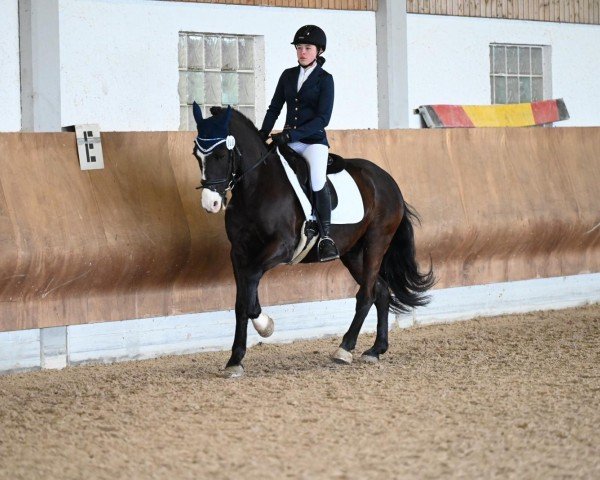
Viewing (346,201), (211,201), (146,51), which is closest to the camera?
(211,201)

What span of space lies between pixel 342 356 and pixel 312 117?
Result: 1.70 metres

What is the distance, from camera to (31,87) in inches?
447

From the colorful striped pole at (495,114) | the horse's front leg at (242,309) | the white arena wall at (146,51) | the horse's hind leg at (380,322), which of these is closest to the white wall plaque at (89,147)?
the horse's front leg at (242,309)

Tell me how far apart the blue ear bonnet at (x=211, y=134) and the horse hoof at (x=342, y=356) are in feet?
5.80

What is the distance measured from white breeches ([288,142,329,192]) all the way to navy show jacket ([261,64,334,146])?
0.05m

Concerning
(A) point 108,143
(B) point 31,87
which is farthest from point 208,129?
(B) point 31,87

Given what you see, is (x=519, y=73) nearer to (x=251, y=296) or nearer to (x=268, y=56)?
(x=268, y=56)

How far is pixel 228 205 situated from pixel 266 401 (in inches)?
61.0

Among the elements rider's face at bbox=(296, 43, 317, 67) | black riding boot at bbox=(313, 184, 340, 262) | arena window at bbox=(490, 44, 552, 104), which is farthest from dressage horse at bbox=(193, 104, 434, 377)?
arena window at bbox=(490, 44, 552, 104)

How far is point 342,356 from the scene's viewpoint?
7211mm

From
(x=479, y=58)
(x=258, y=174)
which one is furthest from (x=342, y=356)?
(x=479, y=58)

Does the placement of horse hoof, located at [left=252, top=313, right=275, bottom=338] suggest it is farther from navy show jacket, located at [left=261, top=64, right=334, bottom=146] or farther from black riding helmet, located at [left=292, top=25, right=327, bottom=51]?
black riding helmet, located at [left=292, top=25, right=327, bottom=51]

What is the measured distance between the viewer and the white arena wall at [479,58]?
1473 cm

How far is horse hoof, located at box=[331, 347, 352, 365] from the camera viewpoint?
7.21m
